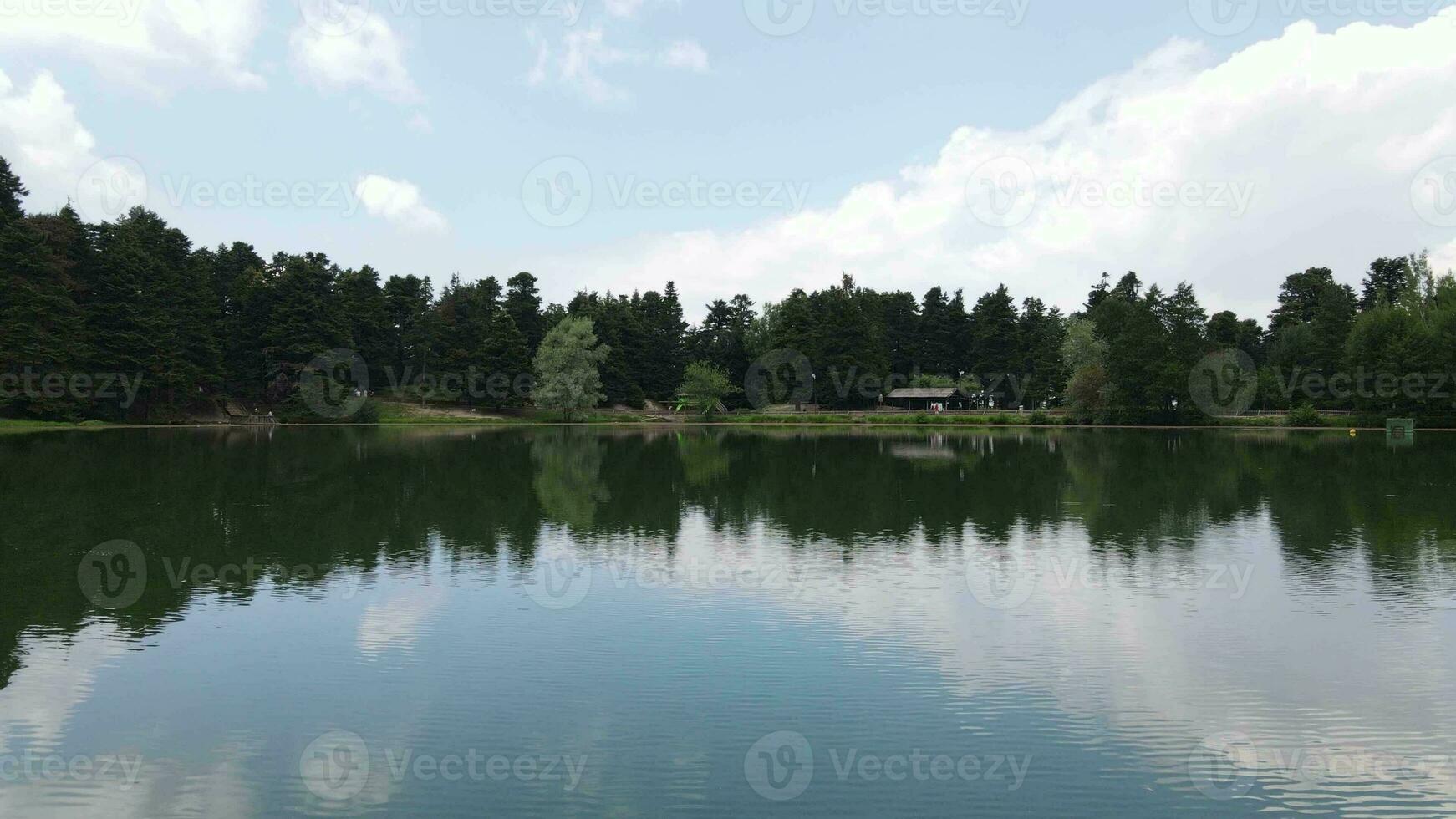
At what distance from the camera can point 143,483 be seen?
98.4 ft

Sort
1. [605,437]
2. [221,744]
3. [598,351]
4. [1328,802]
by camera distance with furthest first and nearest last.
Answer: [598,351], [605,437], [221,744], [1328,802]

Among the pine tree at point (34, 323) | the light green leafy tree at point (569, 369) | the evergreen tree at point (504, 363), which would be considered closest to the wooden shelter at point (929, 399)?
the light green leafy tree at point (569, 369)

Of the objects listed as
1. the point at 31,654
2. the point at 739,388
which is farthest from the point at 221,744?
the point at 739,388

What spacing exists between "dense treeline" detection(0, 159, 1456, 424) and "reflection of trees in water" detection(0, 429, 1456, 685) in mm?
24382

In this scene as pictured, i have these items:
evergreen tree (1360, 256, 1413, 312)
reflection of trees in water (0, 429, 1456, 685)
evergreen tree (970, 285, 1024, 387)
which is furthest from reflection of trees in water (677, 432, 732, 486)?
evergreen tree (1360, 256, 1413, 312)

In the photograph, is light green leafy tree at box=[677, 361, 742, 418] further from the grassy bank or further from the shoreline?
the grassy bank

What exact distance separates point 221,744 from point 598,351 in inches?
3328

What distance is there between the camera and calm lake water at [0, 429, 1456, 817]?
790cm

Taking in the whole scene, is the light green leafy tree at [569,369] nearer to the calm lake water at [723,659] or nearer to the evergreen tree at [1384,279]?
the calm lake water at [723,659]

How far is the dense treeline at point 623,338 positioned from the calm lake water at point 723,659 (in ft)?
190

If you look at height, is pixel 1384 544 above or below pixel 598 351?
below

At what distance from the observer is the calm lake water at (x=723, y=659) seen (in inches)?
311

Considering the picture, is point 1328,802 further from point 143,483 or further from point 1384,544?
point 143,483

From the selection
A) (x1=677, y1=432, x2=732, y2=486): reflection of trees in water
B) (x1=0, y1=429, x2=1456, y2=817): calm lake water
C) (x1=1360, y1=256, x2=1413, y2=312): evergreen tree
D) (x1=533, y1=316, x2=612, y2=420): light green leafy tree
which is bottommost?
(x1=0, y1=429, x2=1456, y2=817): calm lake water
